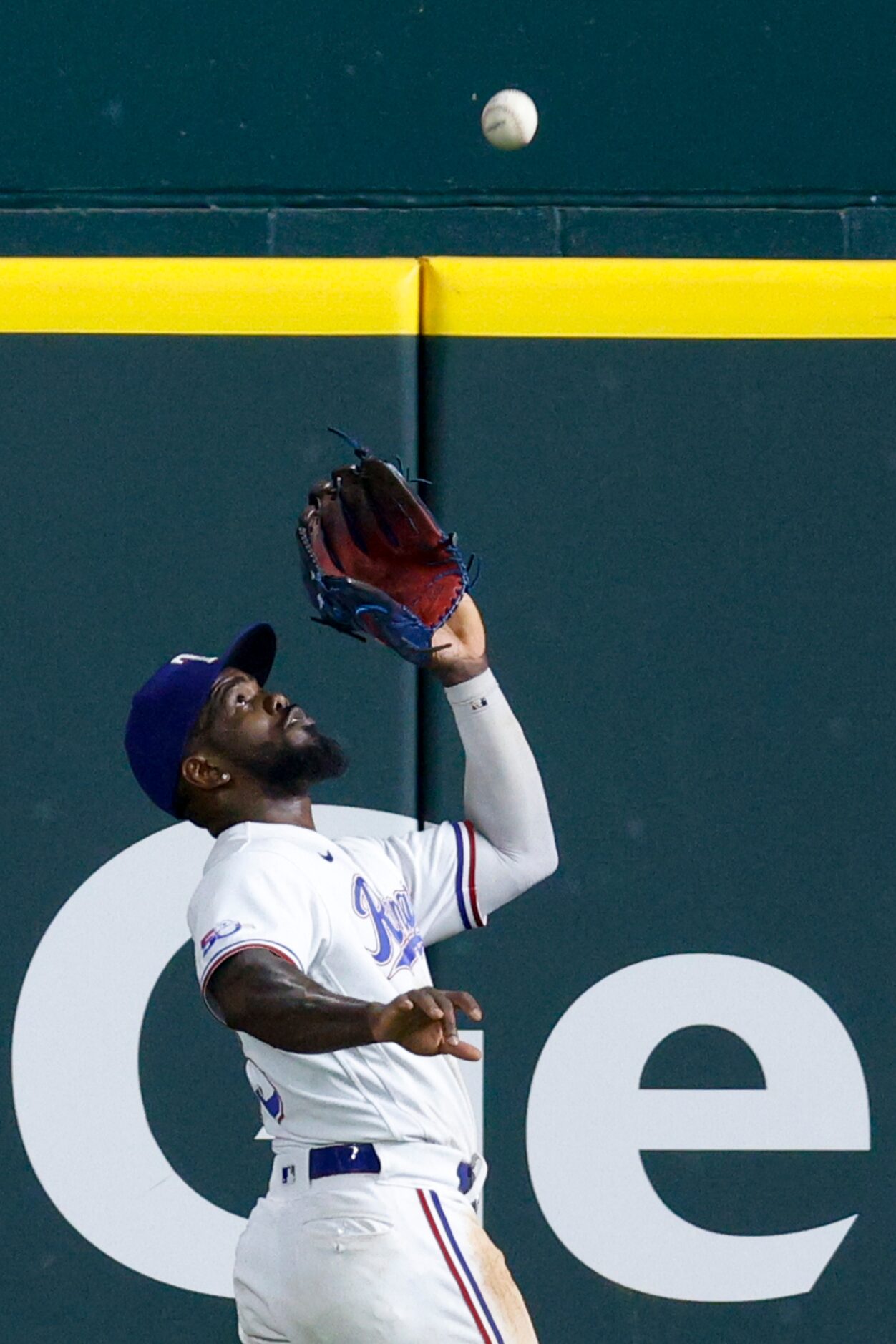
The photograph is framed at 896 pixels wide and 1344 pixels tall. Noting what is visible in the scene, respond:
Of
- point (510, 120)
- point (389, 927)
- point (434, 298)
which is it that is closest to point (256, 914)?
point (389, 927)

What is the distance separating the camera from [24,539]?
124 inches

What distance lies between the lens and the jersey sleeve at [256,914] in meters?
2.18

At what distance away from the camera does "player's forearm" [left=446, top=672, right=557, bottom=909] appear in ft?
8.70

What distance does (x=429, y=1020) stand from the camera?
Result: 1835 mm

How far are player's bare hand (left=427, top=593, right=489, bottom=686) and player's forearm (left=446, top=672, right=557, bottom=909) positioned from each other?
2cm

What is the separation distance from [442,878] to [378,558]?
0.50m

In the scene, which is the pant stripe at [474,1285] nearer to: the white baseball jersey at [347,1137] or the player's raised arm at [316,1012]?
the white baseball jersey at [347,1137]

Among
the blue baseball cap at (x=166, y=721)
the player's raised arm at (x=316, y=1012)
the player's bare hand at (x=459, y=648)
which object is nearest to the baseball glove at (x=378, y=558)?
the player's bare hand at (x=459, y=648)

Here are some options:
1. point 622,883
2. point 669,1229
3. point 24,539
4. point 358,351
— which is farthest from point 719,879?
point 24,539

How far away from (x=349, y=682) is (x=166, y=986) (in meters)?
0.58

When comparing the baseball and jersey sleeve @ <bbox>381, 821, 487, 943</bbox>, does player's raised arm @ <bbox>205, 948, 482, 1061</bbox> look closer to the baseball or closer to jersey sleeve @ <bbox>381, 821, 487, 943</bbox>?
jersey sleeve @ <bbox>381, 821, 487, 943</bbox>

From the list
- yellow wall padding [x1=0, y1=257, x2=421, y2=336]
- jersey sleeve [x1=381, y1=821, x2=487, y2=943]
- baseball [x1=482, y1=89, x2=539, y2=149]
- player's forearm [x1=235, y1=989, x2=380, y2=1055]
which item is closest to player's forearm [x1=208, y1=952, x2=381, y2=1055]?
player's forearm [x1=235, y1=989, x2=380, y2=1055]

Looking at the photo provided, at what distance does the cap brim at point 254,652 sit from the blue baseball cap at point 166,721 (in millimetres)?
69

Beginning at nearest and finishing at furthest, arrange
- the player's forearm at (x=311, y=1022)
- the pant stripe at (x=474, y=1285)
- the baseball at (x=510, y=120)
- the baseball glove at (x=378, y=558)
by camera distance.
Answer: the player's forearm at (x=311, y=1022)
the pant stripe at (x=474, y=1285)
the baseball glove at (x=378, y=558)
the baseball at (x=510, y=120)
